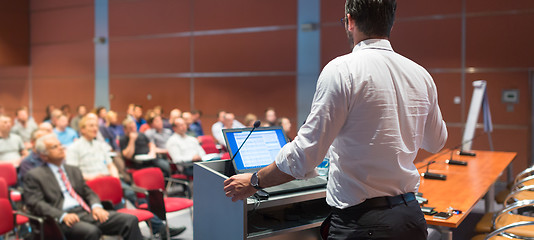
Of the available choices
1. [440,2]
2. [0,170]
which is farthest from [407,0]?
[0,170]

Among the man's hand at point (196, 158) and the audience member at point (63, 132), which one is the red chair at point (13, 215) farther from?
the audience member at point (63, 132)

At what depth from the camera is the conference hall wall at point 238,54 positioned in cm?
752

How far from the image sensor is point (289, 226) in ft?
7.48

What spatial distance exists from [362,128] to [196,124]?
8230 millimetres

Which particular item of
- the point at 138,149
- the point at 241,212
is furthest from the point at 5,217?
the point at 138,149

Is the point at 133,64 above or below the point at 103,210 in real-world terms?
above

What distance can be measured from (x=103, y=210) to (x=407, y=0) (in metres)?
6.37

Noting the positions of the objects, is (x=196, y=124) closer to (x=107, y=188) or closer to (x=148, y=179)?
(x=148, y=179)

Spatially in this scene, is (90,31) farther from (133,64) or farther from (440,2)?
(440,2)

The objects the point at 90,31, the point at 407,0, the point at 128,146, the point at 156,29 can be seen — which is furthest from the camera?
the point at 90,31

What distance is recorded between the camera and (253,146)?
2.46 meters

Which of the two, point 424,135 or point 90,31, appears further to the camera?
point 90,31

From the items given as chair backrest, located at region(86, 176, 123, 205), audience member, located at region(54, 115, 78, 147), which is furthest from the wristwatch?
audience member, located at region(54, 115, 78, 147)

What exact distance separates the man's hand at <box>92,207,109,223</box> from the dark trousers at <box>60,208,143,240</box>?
41 millimetres
